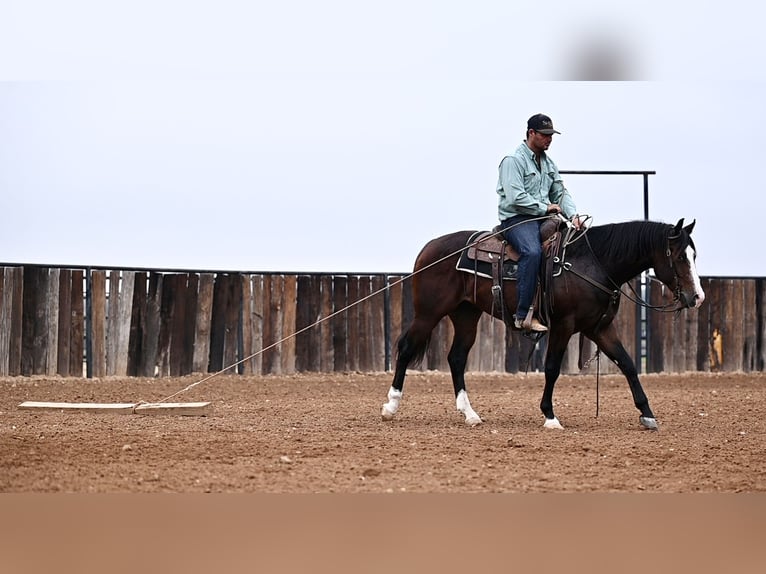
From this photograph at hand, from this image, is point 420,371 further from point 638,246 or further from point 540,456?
point 540,456

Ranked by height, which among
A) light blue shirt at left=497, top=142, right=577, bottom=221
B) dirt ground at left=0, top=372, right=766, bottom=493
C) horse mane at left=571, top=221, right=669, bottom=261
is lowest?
dirt ground at left=0, top=372, right=766, bottom=493

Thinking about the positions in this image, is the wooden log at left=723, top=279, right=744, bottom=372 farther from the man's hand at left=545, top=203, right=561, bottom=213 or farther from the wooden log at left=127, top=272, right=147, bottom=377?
the wooden log at left=127, top=272, right=147, bottom=377

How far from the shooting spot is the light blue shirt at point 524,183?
8.85 meters

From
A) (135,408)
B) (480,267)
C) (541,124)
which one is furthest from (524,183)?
(135,408)

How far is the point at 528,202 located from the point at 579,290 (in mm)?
838

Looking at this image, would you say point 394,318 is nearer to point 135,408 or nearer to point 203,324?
point 203,324

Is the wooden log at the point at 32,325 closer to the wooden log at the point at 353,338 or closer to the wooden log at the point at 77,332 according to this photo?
the wooden log at the point at 77,332

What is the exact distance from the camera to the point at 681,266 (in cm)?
848

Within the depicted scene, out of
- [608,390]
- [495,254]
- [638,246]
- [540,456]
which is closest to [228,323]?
[608,390]

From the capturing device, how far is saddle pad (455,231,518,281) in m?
8.96

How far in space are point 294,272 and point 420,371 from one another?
2.16 metres

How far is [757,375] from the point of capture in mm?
14703

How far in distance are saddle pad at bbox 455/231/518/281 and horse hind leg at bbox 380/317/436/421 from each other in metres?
0.59

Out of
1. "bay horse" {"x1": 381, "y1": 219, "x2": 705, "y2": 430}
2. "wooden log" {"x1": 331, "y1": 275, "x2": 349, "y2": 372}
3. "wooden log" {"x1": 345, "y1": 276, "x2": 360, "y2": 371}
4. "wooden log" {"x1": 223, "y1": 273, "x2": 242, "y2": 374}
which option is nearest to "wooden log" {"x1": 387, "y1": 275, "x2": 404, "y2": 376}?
"wooden log" {"x1": 345, "y1": 276, "x2": 360, "y2": 371}
